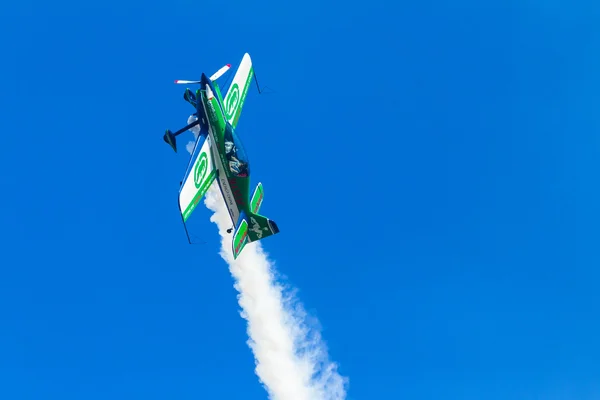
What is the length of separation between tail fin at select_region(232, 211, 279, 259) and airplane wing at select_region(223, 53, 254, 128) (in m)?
7.69

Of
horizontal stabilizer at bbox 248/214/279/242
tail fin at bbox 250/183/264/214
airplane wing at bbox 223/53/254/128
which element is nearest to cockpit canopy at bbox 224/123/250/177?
tail fin at bbox 250/183/264/214

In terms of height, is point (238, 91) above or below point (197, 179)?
above

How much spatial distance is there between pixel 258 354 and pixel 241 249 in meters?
8.36

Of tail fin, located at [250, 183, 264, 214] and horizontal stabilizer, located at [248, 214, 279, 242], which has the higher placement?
tail fin, located at [250, 183, 264, 214]

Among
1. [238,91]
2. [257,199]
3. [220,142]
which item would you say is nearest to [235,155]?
[220,142]

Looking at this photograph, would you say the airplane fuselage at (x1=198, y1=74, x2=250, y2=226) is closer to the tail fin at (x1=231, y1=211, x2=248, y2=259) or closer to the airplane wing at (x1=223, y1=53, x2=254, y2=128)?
the tail fin at (x1=231, y1=211, x2=248, y2=259)

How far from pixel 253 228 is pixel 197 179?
6.22 meters

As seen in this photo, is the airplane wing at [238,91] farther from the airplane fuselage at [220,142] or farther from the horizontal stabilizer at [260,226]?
the horizontal stabilizer at [260,226]

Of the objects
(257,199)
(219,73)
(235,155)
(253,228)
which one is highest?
(219,73)

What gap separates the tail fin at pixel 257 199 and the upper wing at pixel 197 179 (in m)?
3.87

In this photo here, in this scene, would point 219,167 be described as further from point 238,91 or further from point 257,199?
point 238,91

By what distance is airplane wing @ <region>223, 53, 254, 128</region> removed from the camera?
43119 mm

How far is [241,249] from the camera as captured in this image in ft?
133

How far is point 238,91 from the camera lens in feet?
147
